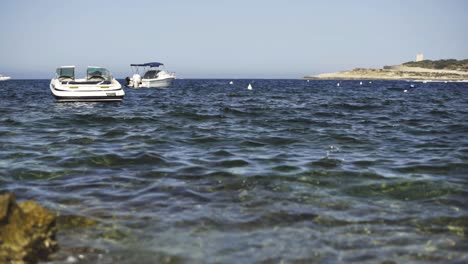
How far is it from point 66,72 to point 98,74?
227 centimetres

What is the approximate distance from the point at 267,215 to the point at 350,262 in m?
1.75

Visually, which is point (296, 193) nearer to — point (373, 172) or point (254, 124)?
point (373, 172)

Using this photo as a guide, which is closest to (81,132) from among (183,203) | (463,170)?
(183,203)

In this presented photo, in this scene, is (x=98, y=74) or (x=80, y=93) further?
(x=98, y=74)

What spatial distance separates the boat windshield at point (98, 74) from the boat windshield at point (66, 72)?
113cm

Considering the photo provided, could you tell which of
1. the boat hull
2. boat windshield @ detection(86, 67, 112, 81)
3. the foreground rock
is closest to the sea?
the foreground rock

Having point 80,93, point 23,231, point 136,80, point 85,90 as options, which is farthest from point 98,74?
point 23,231

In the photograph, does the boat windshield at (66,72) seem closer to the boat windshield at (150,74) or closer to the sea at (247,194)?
the sea at (247,194)

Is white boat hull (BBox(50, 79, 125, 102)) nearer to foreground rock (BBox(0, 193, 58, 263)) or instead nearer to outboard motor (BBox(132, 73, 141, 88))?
foreground rock (BBox(0, 193, 58, 263))

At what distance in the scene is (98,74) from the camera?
109 ft

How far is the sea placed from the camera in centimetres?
527

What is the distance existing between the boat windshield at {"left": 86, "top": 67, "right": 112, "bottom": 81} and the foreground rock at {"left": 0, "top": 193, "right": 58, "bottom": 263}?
94.8ft

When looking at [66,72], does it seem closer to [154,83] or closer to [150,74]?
[154,83]

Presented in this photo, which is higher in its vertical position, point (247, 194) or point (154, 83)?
point (154, 83)
